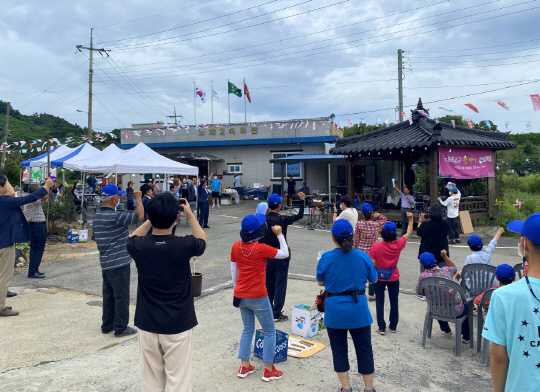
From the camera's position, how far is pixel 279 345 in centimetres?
454

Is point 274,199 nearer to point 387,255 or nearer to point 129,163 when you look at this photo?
point 387,255

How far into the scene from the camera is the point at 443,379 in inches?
168

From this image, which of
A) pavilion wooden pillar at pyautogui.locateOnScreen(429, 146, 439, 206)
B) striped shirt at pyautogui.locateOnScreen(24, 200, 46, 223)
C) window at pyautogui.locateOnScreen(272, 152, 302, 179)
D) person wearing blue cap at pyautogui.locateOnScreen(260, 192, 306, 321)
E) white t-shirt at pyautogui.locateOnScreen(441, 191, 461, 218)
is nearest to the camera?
person wearing blue cap at pyautogui.locateOnScreen(260, 192, 306, 321)

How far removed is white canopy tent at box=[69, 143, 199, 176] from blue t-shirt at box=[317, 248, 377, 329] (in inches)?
444

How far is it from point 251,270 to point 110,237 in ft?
6.88

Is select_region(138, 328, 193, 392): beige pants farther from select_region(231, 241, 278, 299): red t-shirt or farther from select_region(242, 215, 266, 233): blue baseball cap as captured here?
select_region(242, 215, 266, 233): blue baseball cap

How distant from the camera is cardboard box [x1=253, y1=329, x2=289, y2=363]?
14.8ft

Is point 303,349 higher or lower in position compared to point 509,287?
lower

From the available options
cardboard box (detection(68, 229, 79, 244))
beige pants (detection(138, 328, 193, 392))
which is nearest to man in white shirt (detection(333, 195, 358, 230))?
beige pants (detection(138, 328, 193, 392))

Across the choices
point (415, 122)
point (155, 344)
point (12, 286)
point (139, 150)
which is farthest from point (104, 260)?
point (415, 122)

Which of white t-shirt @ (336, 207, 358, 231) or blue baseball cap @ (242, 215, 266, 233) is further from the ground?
blue baseball cap @ (242, 215, 266, 233)

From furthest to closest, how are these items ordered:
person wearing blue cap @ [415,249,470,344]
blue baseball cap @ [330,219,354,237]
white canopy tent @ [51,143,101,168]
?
white canopy tent @ [51,143,101,168] < person wearing blue cap @ [415,249,470,344] < blue baseball cap @ [330,219,354,237]

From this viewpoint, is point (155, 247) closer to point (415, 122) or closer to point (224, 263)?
point (224, 263)

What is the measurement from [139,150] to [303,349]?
1171 cm
